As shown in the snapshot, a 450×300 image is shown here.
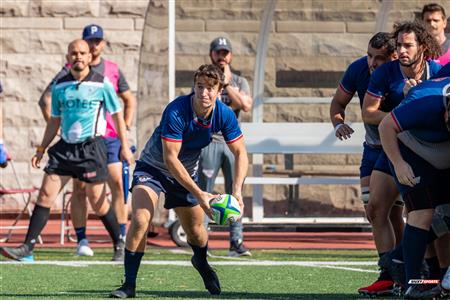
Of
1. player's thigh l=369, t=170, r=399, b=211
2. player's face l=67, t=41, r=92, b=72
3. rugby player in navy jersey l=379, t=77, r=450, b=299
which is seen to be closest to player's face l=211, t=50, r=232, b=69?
player's face l=67, t=41, r=92, b=72

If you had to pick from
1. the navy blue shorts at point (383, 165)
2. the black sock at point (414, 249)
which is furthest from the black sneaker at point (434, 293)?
the navy blue shorts at point (383, 165)

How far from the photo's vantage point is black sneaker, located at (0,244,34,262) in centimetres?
1220

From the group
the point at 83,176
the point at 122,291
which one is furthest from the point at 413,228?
the point at 83,176

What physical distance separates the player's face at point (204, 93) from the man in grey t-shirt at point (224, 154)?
4.01m

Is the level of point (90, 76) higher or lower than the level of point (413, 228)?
higher

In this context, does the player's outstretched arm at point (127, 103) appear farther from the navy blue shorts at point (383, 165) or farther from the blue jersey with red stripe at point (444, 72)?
the blue jersey with red stripe at point (444, 72)

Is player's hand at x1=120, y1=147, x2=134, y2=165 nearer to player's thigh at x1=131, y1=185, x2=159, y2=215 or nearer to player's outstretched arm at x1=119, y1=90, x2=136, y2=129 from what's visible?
player's outstretched arm at x1=119, y1=90, x2=136, y2=129

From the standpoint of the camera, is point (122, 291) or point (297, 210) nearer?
point (122, 291)

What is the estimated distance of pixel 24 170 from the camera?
1836 cm

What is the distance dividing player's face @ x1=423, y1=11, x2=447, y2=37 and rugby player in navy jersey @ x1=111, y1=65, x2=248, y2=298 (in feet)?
8.76

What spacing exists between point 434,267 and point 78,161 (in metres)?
4.66

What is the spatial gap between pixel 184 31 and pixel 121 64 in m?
3.29

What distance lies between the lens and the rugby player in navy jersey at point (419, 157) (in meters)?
8.19

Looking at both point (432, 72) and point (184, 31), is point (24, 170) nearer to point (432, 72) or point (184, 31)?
point (184, 31)
